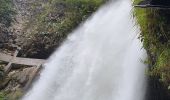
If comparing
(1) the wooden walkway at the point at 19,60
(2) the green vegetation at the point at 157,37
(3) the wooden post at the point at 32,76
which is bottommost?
(3) the wooden post at the point at 32,76

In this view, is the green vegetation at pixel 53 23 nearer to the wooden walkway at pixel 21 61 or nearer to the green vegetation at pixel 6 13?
the wooden walkway at pixel 21 61

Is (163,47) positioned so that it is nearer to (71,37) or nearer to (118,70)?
(118,70)

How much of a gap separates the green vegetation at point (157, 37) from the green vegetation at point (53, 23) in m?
4.91

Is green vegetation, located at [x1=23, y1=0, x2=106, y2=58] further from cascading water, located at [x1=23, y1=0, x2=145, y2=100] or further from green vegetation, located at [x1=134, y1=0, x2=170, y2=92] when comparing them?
green vegetation, located at [x1=134, y1=0, x2=170, y2=92]

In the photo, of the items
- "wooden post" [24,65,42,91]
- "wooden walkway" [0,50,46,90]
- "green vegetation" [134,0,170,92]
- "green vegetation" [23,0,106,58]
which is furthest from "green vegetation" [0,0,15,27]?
"green vegetation" [134,0,170,92]

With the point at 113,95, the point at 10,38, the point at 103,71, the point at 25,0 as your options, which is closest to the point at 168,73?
the point at 113,95

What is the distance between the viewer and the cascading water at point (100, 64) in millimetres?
6777

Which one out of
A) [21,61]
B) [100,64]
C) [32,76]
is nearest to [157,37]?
[100,64]

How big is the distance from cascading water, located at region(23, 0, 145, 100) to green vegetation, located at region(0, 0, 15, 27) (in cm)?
223

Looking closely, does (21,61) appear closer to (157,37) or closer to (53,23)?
(53,23)

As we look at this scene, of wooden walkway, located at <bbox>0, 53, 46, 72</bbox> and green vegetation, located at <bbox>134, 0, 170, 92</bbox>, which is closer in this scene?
green vegetation, located at <bbox>134, 0, 170, 92</bbox>

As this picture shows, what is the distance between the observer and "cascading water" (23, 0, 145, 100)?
22.2 ft

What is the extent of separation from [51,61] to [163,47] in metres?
4.77

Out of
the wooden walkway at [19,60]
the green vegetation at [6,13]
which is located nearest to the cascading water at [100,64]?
the wooden walkway at [19,60]
